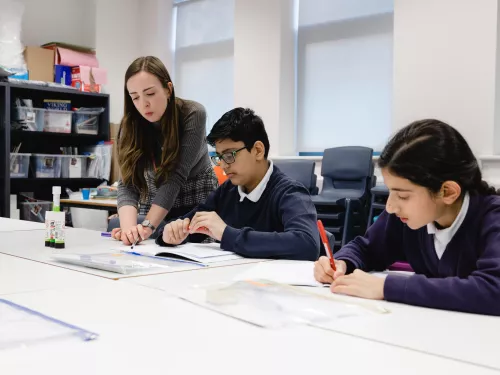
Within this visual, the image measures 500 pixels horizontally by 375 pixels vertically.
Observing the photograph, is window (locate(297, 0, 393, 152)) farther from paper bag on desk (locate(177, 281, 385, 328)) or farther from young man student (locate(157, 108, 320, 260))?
paper bag on desk (locate(177, 281, 385, 328))

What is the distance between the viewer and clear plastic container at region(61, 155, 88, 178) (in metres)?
4.88

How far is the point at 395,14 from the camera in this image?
3.98 metres

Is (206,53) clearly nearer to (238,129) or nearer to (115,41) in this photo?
(115,41)

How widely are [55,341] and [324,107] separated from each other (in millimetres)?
4120

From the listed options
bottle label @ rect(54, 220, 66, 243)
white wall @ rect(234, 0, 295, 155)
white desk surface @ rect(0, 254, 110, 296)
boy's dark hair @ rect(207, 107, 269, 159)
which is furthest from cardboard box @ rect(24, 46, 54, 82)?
white desk surface @ rect(0, 254, 110, 296)

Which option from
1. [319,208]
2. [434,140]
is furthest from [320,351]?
[319,208]

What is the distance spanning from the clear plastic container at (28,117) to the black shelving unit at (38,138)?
0.06 meters

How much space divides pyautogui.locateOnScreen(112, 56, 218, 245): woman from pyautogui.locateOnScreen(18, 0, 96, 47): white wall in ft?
11.6

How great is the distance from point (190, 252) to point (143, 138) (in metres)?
0.62

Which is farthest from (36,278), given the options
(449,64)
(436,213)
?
(449,64)

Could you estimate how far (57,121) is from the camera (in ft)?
15.7

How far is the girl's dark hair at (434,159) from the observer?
1.13 m

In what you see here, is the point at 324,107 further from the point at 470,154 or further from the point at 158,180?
the point at 470,154

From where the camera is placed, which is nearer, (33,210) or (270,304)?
(270,304)
